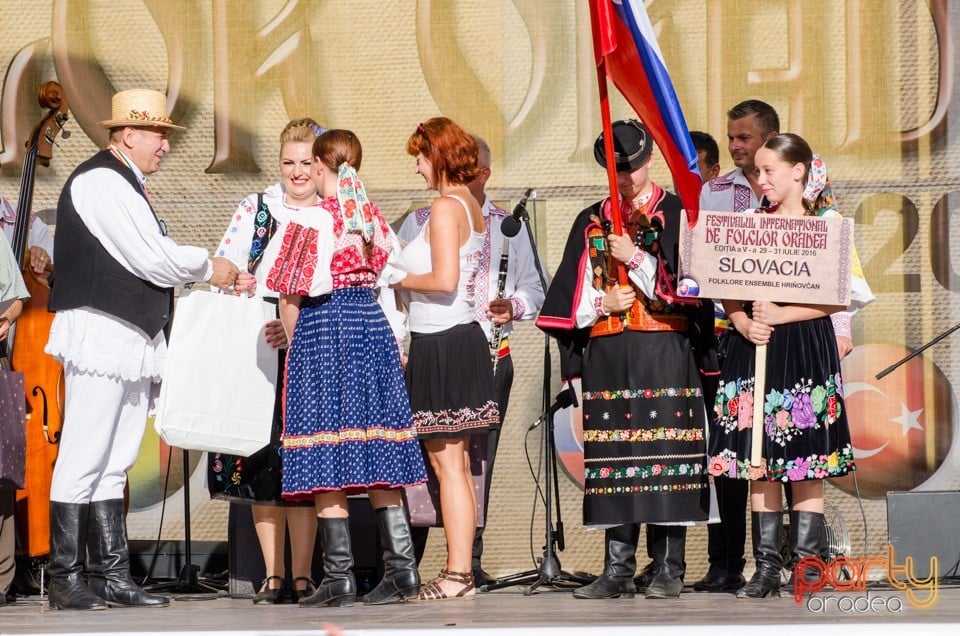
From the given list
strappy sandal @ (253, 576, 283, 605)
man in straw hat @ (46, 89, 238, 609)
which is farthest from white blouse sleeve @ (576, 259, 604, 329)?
strappy sandal @ (253, 576, 283, 605)

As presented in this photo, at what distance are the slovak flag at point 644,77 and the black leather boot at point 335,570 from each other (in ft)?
4.77

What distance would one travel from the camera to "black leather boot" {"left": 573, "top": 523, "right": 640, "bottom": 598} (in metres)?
4.53

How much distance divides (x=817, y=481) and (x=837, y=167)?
180cm

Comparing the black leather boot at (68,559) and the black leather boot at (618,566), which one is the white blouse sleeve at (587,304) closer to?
the black leather boot at (618,566)

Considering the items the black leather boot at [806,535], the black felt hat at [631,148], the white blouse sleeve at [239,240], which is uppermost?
the black felt hat at [631,148]

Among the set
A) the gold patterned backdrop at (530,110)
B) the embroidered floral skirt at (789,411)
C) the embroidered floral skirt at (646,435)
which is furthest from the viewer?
the gold patterned backdrop at (530,110)

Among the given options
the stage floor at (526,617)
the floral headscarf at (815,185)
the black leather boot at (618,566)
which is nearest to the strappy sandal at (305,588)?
the stage floor at (526,617)

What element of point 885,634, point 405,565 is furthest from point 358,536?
point 885,634

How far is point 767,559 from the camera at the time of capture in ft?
14.4

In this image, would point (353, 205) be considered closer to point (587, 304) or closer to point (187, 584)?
point (587, 304)

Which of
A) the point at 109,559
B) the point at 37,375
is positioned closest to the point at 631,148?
the point at 109,559

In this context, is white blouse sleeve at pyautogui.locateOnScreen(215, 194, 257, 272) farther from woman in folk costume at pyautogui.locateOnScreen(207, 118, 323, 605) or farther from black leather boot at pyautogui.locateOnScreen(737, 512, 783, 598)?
black leather boot at pyautogui.locateOnScreen(737, 512, 783, 598)

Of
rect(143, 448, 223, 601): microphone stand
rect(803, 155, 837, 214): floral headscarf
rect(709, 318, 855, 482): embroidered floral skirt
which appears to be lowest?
rect(143, 448, 223, 601): microphone stand

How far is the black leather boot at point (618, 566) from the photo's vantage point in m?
4.53
